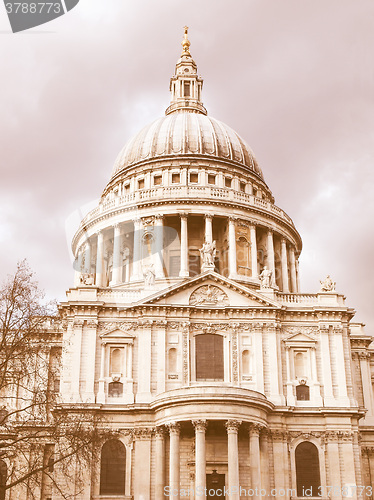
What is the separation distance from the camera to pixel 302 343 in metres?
50.8

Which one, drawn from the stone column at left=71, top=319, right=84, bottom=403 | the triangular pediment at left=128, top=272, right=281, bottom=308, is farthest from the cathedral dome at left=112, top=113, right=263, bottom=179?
the stone column at left=71, top=319, right=84, bottom=403

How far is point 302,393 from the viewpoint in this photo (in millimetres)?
49719

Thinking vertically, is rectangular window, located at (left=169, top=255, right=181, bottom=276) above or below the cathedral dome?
below

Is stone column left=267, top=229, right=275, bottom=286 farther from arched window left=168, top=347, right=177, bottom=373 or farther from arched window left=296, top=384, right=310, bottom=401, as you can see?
arched window left=168, top=347, right=177, bottom=373

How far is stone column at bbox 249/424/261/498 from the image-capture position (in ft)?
143

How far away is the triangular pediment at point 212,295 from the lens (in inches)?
2002

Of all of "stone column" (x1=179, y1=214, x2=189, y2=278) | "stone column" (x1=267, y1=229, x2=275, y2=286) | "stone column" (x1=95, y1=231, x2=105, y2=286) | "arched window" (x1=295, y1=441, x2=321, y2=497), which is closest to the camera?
"arched window" (x1=295, y1=441, x2=321, y2=497)

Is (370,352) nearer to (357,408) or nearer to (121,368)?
(357,408)

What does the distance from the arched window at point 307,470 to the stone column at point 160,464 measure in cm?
877

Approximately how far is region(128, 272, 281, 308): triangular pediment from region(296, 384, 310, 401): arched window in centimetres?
563

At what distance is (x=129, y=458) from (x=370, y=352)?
24088 millimetres

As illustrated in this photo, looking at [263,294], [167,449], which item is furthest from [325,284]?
[167,449]

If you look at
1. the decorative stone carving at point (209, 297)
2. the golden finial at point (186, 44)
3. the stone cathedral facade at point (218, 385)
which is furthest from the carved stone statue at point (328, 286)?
the golden finial at point (186, 44)

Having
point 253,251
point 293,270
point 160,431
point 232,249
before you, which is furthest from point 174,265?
point 160,431
